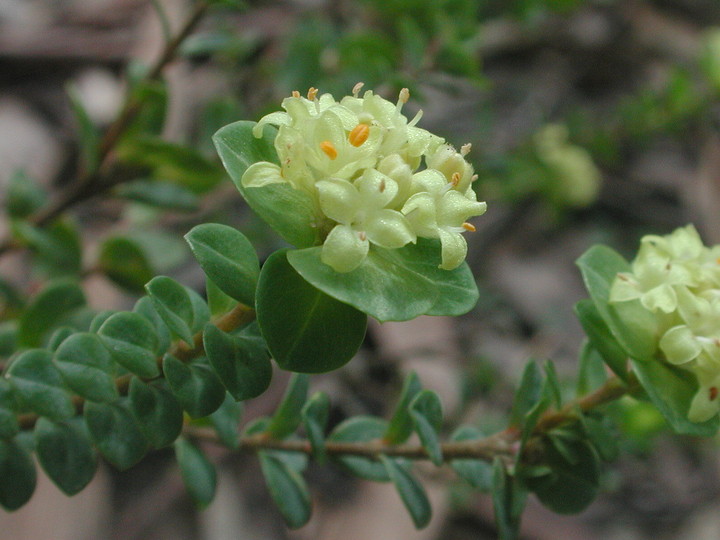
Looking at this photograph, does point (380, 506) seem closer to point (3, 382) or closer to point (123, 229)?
point (123, 229)

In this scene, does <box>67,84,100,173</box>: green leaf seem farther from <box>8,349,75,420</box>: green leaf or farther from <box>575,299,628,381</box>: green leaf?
<box>575,299,628,381</box>: green leaf

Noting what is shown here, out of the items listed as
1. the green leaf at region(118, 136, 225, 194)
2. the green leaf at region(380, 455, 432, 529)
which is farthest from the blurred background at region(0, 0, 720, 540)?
the green leaf at region(380, 455, 432, 529)

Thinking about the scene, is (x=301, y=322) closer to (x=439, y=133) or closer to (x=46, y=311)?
(x=46, y=311)

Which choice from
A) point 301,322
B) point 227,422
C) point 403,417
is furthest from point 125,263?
point 301,322

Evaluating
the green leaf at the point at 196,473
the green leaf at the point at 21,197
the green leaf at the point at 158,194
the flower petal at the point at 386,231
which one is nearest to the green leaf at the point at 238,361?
the flower petal at the point at 386,231

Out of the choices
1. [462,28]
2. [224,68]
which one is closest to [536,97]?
[224,68]

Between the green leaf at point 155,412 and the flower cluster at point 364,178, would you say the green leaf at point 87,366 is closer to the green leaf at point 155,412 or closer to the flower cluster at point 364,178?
the green leaf at point 155,412
